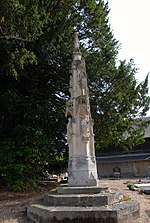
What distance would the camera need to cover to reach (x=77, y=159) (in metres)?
7.44

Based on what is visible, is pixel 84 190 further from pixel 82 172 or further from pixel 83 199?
pixel 82 172

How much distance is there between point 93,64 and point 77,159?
638 cm

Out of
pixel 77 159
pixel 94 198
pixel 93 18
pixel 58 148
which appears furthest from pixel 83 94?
pixel 93 18

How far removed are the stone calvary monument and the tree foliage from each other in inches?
115

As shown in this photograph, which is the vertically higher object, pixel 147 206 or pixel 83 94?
pixel 83 94

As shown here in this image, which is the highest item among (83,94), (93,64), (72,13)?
(72,13)

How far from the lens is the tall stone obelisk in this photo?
7.21 m

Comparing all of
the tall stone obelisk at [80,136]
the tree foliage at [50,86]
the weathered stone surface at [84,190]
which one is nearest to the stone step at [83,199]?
the weathered stone surface at [84,190]

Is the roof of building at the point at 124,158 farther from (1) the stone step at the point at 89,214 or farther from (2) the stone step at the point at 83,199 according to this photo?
(1) the stone step at the point at 89,214

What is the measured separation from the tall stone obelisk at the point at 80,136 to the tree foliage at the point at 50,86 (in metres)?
2.69

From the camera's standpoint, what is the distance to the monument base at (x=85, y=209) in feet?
17.2

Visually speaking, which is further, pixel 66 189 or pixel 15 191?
pixel 15 191

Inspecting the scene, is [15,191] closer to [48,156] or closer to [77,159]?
[48,156]

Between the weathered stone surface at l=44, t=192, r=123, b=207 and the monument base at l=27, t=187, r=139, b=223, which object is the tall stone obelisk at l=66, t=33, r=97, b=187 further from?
the weathered stone surface at l=44, t=192, r=123, b=207
